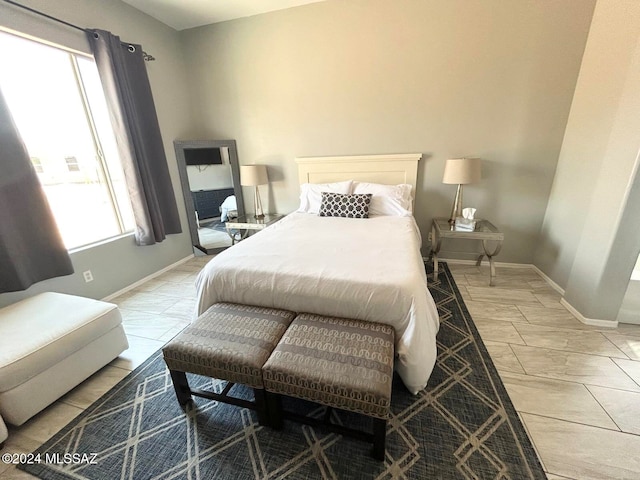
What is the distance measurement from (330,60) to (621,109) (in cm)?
256

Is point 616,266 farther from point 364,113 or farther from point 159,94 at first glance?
point 159,94

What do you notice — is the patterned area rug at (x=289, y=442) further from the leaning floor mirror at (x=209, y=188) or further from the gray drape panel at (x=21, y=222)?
the leaning floor mirror at (x=209, y=188)

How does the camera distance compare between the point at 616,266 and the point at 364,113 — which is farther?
the point at 364,113

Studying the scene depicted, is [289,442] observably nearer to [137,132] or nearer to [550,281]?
[550,281]

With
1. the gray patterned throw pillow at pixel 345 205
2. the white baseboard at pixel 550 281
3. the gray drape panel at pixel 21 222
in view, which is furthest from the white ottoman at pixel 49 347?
the white baseboard at pixel 550 281

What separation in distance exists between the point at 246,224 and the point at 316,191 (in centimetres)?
103

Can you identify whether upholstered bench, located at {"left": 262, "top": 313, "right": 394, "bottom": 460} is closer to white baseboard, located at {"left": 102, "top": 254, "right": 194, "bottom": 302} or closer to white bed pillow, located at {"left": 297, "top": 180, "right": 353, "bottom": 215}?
white bed pillow, located at {"left": 297, "top": 180, "right": 353, "bottom": 215}


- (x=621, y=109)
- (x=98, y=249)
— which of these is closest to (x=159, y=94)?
(x=98, y=249)

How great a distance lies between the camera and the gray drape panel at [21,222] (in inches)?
70.7

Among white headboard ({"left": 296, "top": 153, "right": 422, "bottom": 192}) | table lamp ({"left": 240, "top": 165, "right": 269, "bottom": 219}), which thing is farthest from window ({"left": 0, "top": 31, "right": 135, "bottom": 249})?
white headboard ({"left": 296, "top": 153, "right": 422, "bottom": 192})

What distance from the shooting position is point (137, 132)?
2.72m

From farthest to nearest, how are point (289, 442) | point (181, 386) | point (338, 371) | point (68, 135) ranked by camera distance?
point (68, 135), point (181, 386), point (289, 442), point (338, 371)

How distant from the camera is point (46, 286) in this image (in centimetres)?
214

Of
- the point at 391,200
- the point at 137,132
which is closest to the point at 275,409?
the point at 391,200
